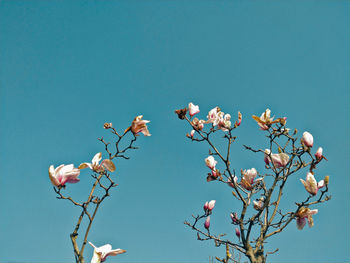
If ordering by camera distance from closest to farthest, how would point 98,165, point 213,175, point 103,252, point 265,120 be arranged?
point 103,252, point 98,165, point 265,120, point 213,175

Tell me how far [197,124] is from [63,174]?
1.30m

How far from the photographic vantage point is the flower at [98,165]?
140 cm

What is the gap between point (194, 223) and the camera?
245cm

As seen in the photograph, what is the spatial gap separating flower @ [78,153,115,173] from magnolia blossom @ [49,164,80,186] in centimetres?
4

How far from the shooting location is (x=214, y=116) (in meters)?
2.48

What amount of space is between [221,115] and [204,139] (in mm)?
228

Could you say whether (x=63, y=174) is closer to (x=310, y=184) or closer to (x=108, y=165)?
(x=108, y=165)

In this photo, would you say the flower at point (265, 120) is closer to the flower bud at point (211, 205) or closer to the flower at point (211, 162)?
the flower at point (211, 162)

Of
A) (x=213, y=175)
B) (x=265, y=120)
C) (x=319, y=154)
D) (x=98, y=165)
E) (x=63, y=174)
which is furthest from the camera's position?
(x=213, y=175)

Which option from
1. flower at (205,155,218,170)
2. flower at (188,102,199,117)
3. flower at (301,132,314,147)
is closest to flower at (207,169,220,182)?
flower at (205,155,218,170)

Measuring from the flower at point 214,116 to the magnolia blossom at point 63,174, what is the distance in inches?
51.6

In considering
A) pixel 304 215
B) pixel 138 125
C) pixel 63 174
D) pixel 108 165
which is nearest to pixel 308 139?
pixel 304 215

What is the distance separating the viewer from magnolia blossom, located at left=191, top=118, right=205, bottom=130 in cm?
246

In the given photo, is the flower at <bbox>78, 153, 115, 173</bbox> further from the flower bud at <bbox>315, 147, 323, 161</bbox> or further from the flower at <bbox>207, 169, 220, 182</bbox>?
the flower bud at <bbox>315, 147, 323, 161</bbox>
